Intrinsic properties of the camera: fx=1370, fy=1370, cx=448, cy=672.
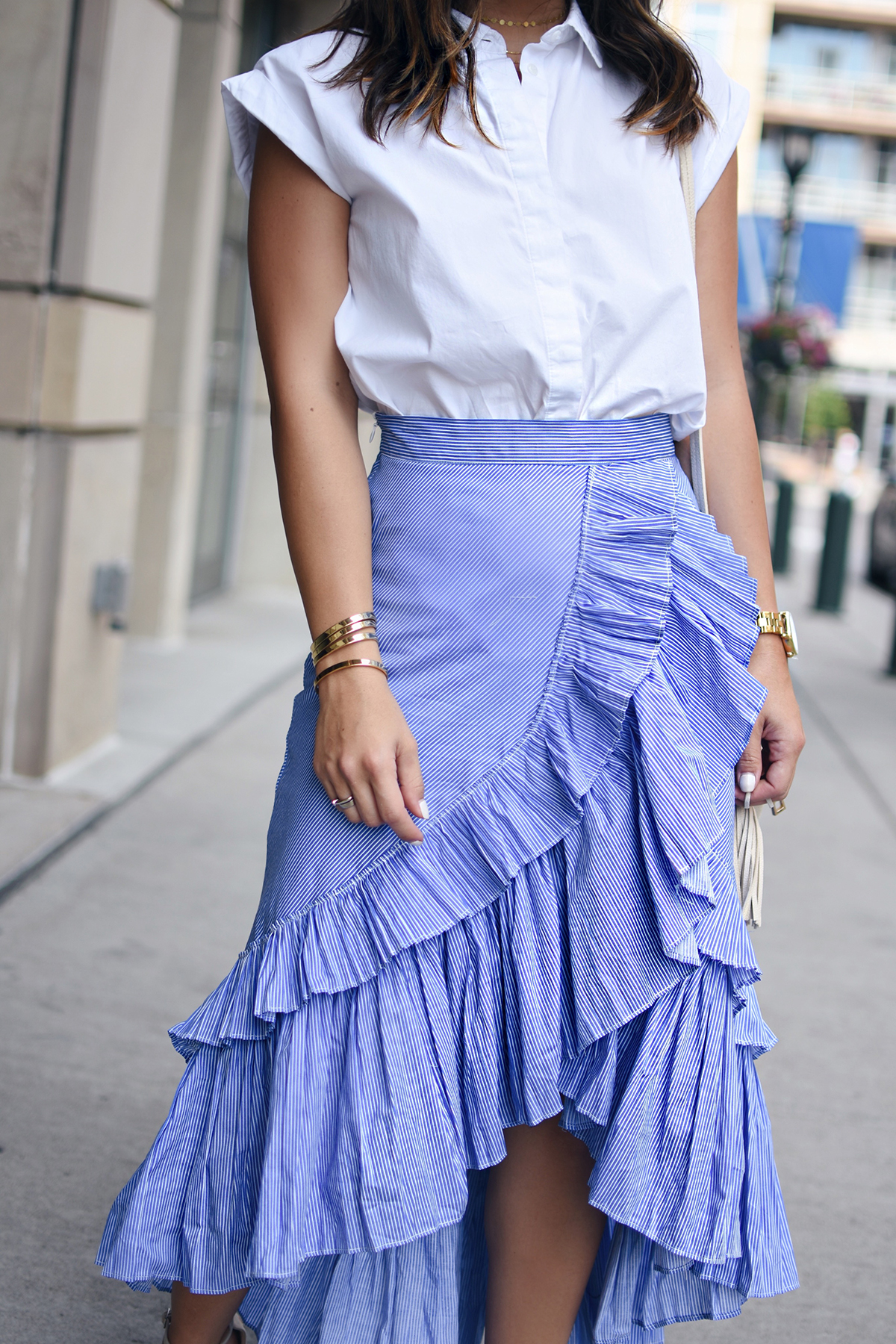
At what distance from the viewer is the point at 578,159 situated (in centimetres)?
139

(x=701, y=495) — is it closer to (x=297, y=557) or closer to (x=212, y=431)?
(x=297, y=557)

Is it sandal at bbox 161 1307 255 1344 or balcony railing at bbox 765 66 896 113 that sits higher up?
balcony railing at bbox 765 66 896 113

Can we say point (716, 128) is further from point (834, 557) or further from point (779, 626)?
point (834, 557)

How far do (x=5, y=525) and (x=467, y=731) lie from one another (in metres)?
2.89

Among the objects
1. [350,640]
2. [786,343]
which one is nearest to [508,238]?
[350,640]

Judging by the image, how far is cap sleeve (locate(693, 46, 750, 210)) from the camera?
59.5 inches

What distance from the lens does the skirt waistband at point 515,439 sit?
4.59 ft

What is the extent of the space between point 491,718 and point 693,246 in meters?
0.57

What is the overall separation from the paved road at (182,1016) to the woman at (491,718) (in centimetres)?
35

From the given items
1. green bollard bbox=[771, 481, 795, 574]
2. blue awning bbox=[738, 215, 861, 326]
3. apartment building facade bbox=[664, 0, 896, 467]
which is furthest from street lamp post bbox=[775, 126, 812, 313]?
apartment building facade bbox=[664, 0, 896, 467]

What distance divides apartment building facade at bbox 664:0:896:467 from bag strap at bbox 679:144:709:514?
4532 centimetres

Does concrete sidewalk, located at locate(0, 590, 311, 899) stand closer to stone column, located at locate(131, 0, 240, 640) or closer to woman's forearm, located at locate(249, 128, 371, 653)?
stone column, located at locate(131, 0, 240, 640)

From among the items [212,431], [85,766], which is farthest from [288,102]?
[212,431]

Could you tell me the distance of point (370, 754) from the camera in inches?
51.9
